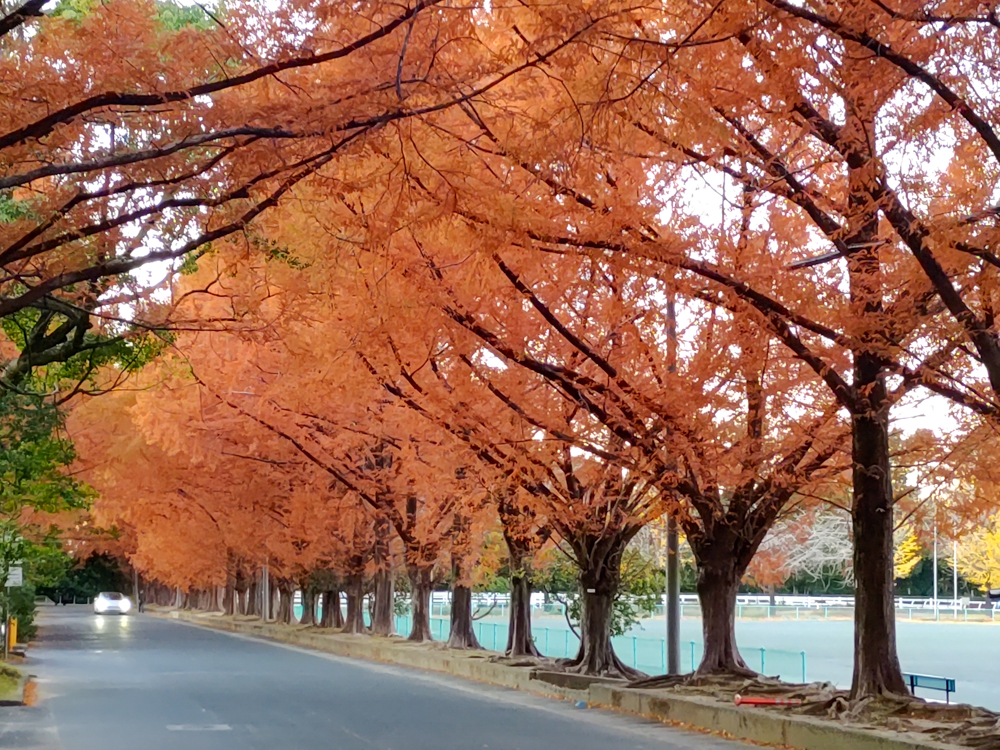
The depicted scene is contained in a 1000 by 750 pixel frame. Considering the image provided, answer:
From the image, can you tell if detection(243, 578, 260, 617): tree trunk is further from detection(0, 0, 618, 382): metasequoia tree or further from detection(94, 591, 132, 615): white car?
detection(0, 0, 618, 382): metasequoia tree

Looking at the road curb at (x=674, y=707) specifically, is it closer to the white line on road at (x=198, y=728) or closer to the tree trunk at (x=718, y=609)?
the tree trunk at (x=718, y=609)

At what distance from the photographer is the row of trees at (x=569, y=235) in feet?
30.9

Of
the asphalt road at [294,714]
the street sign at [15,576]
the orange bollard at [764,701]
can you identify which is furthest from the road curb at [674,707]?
the street sign at [15,576]

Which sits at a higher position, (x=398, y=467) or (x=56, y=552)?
(x=398, y=467)

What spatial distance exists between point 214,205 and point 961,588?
8112 cm

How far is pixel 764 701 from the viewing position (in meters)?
16.0

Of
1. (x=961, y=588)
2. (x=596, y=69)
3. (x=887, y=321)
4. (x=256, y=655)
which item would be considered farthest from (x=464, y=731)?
(x=961, y=588)

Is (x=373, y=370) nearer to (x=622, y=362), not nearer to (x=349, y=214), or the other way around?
(x=622, y=362)

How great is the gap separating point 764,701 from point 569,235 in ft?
22.5

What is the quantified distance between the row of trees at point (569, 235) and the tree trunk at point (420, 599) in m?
6.81

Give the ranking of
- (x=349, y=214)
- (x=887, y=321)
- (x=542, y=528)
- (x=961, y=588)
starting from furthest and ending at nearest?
1. (x=961, y=588)
2. (x=542, y=528)
3. (x=349, y=214)
4. (x=887, y=321)

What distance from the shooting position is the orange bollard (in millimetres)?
15906

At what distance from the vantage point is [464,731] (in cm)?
1592

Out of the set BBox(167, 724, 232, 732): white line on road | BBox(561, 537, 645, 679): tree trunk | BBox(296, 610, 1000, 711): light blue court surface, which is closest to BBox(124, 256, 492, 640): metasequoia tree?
BBox(561, 537, 645, 679): tree trunk
